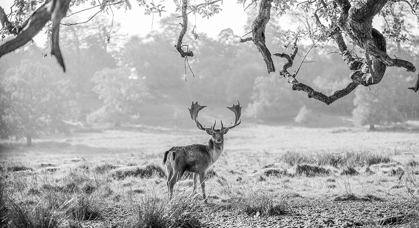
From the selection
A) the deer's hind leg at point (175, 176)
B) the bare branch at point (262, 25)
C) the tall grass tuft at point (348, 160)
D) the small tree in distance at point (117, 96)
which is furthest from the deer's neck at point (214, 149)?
the small tree in distance at point (117, 96)

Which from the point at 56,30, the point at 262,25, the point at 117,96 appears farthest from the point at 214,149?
the point at 117,96

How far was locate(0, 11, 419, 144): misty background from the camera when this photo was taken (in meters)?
44.7

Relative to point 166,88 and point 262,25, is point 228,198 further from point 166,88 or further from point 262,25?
point 166,88

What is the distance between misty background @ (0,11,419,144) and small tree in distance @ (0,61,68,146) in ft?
0.34

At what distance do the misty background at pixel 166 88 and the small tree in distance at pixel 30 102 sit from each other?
0.34ft

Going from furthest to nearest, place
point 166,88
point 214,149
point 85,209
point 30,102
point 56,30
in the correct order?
point 166,88 → point 30,102 → point 214,149 → point 85,209 → point 56,30

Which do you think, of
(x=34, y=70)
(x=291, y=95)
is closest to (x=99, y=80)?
(x=34, y=70)

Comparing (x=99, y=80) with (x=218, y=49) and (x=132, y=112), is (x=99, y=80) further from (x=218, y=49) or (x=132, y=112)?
(x=218, y=49)

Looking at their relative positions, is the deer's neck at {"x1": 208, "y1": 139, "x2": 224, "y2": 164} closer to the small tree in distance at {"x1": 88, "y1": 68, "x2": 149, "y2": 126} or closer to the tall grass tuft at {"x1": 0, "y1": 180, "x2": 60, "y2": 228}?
the tall grass tuft at {"x1": 0, "y1": 180, "x2": 60, "y2": 228}

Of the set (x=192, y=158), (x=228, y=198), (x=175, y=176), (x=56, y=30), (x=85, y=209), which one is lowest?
(x=228, y=198)

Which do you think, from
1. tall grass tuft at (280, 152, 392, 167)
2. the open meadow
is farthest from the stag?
tall grass tuft at (280, 152, 392, 167)

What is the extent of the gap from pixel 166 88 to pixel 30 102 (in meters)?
31.2

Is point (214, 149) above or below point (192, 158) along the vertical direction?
above

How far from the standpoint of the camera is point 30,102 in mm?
43500
